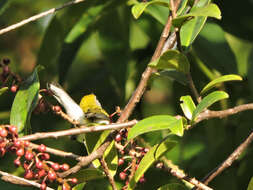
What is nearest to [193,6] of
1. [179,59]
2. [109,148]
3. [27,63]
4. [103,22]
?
[179,59]

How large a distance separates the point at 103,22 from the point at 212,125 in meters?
0.53

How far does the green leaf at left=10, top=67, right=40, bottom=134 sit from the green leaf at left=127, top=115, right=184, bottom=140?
0.26 metres

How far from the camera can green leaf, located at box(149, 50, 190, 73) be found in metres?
0.86

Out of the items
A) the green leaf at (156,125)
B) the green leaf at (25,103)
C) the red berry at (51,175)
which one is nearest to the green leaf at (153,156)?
the green leaf at (156,125)

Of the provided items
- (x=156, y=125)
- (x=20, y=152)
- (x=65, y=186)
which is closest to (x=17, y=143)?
(x=20, y=152)

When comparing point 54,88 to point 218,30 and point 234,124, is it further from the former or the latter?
point 234,124

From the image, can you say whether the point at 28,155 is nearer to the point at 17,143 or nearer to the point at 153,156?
the point at 17,143

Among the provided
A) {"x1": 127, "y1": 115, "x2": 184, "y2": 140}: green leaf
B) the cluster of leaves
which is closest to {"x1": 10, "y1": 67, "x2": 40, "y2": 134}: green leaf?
the cluster of leaves

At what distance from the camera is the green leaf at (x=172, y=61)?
0.86 metres

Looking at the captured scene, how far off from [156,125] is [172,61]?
129 mm

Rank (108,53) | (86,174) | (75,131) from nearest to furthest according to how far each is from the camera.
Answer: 1. (75,131)
2. (86,174)
3. (108,53)

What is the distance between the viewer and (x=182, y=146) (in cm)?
159

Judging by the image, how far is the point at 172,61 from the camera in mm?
882

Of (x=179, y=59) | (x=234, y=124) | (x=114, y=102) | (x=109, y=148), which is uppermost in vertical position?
(x=179, y=59)
